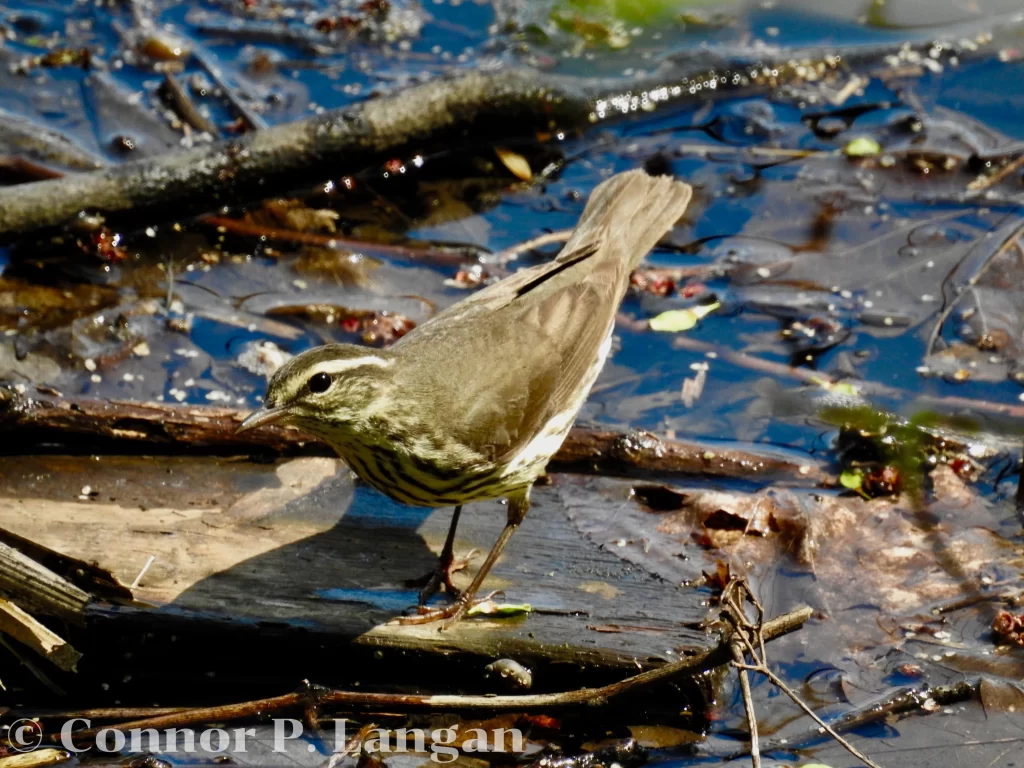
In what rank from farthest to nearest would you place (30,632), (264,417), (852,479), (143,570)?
(852,479)
(143,570)
(264,417)
(30,632)

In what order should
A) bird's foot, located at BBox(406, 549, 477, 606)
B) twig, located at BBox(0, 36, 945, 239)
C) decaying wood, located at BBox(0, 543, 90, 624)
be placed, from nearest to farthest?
decaying wood, located at BBox(0, 543, 90, 624) → bird's foot, located at BBox(406, 549, 477, 606) → twig, located at BBox(0, 36, 945, 239)

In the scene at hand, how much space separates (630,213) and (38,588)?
11.1 ft

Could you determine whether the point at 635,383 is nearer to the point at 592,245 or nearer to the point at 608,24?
the point at 592,245

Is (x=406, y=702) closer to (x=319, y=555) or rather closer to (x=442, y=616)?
(x=442, y=616)

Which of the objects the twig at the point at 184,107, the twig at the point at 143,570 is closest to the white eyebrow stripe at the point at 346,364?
the twig at the point at 143,570

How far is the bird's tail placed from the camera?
6273mm

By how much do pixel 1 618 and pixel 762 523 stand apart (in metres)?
3.24

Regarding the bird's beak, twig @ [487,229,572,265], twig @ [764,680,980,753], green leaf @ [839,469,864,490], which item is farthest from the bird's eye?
twig @ [487,229,572,265]

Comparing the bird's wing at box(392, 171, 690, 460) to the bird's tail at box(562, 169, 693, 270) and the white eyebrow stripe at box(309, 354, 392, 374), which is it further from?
the white eyebrow stripe at box(309, 354, 392, 374)

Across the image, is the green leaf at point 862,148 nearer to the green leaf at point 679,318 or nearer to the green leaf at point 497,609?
the green leaf at point 679,318

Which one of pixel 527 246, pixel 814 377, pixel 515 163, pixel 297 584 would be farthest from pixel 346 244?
pixel 297 584

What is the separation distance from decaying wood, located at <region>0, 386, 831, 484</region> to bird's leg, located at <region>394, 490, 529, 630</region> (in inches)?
26.1

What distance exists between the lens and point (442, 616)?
494 centimetres

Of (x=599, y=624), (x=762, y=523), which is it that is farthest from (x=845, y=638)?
(x=599, y=624)
